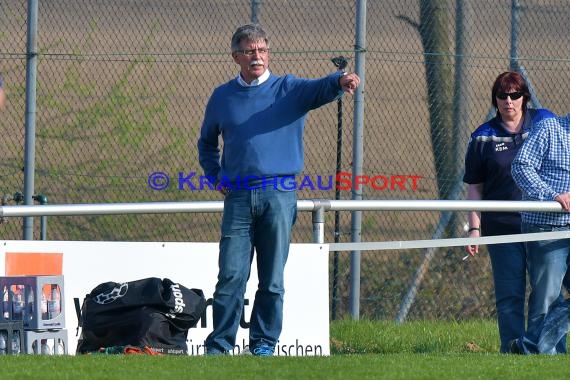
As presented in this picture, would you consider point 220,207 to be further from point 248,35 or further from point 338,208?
point 248,35

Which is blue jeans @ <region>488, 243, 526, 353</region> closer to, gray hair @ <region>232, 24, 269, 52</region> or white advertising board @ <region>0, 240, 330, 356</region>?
white advertising board @ <region>0, 240, 330, 356</region>

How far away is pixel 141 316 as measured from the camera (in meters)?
7.76

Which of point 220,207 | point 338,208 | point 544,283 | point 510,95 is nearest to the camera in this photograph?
point 544,283

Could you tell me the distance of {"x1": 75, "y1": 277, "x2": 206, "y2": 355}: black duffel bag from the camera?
7.74 metres

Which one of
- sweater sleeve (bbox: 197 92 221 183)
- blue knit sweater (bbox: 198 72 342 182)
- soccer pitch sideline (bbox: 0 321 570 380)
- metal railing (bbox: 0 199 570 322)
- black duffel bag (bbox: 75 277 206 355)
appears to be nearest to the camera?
soccer pitch sideline (bbox: 0 321 570 380)

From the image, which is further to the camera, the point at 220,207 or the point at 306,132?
the point at 306,132

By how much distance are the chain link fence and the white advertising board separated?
1.66m

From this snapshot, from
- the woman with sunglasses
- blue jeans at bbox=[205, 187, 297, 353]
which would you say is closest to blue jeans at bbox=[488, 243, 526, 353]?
the woman with sunglasses

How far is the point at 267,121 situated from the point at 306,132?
15.4 ft

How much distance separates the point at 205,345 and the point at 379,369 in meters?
1.76

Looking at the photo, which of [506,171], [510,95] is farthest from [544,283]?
[510,95]

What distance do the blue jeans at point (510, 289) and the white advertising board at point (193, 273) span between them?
1.21 metres

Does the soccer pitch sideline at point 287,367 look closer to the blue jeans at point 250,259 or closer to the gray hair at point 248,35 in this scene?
the blue jeans at point 250,259

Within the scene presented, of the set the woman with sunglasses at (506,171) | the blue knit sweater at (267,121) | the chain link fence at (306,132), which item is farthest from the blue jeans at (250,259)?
the chain link fence at (306,132)
